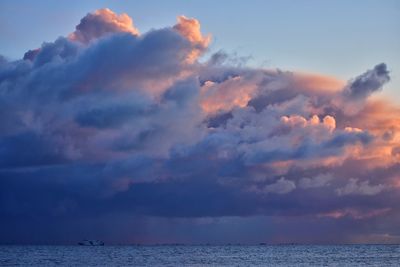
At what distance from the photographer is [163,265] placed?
509 ft

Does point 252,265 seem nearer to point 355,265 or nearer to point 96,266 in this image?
point 355,265

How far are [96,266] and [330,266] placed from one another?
52.0 metres

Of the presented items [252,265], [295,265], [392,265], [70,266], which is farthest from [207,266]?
[392,265]

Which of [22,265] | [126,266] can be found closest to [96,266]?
[126,266]

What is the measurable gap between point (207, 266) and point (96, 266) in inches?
977

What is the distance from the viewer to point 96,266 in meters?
151

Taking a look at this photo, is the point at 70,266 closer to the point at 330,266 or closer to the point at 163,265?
the point at 163,265

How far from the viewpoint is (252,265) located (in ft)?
503

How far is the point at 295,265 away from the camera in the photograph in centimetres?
15488

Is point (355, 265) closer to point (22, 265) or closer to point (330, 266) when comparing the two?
point (330, 266)

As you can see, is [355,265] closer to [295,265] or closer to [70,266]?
[295,265]

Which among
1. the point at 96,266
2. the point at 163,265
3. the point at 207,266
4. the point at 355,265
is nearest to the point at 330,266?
the point at 355,265

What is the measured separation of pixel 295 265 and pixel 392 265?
21419mm

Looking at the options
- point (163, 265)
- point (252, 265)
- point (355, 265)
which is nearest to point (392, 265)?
point (355, 265)
